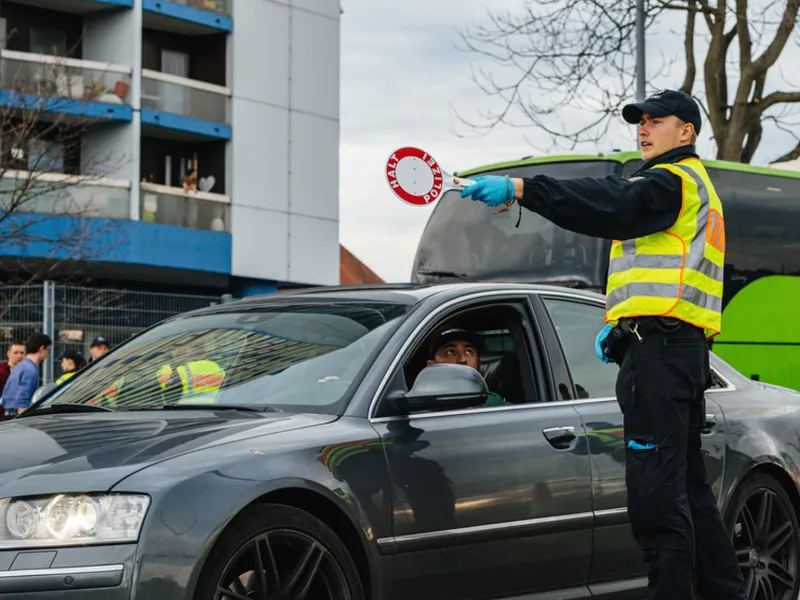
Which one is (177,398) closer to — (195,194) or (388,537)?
(388,537)

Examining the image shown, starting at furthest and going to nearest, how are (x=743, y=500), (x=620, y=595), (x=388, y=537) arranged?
(x=743, y=500), (x=620, y=595), (x=388, y=537)

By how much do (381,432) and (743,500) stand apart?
2.15 meters

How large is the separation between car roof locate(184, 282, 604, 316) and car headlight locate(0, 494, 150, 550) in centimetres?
182

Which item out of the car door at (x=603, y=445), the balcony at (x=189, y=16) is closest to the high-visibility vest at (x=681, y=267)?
the car door at (x=603, y=445)

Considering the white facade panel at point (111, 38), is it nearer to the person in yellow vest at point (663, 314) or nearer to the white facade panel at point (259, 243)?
the white facade panel at point (259, 243)

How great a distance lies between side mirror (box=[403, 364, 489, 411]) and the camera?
5.35 m

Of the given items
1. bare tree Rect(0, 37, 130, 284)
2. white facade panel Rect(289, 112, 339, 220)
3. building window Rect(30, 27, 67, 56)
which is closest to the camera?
bare tree Rect(0, 37, 130, 284)

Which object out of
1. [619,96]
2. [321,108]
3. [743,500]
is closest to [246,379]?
[743,500]

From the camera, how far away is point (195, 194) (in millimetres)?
35500

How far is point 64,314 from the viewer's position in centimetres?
1845

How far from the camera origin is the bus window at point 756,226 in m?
17.6

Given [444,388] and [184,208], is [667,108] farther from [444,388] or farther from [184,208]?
[184,208]

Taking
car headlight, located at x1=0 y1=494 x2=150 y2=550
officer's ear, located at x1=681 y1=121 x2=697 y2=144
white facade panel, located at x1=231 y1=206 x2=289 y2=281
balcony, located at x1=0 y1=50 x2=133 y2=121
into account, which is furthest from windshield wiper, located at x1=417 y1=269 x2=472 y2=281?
white facade panel, located at x1=231 y1=206 x2=289 y2=281

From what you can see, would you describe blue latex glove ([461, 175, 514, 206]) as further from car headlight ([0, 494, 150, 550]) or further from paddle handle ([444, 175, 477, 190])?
car headlight ([0, 494, 150, 550])
